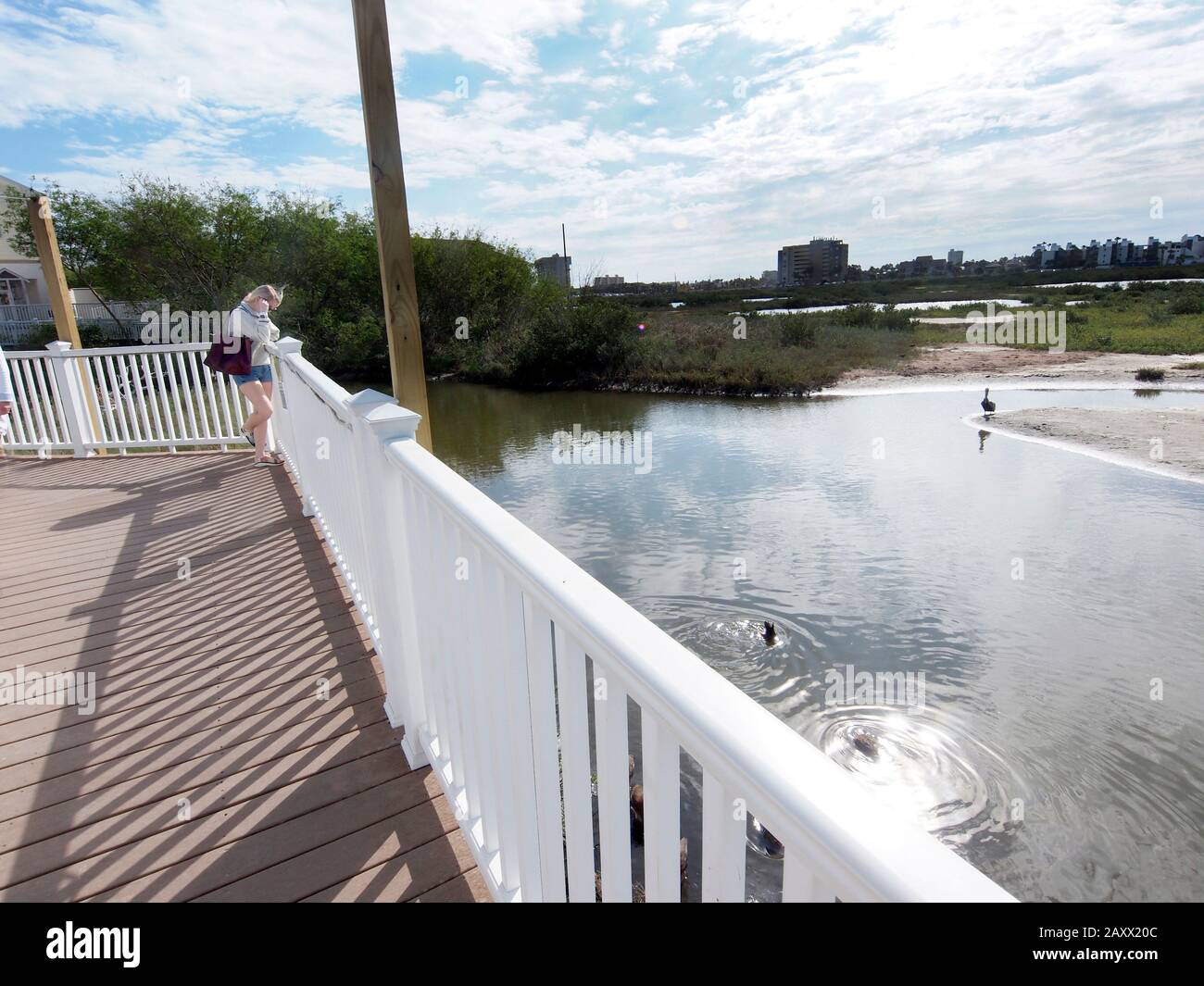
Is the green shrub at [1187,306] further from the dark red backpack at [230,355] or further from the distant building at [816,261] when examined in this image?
the dark red backpack at [230,355]

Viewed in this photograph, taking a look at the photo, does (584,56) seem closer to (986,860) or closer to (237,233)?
(986,860)

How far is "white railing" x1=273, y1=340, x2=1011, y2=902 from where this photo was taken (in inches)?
23.0

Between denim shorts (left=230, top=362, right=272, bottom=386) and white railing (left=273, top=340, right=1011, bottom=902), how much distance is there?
A: 3577 mm

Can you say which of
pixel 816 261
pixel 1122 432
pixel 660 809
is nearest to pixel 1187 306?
pixel 1122 432

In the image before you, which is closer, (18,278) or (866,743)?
(866,743)

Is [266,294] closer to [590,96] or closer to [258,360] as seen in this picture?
[258,360]

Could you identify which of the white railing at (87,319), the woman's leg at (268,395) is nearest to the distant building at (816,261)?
the white railing at (87,319)

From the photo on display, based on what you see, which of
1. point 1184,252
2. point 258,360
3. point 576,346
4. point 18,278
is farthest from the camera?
point 1184,252

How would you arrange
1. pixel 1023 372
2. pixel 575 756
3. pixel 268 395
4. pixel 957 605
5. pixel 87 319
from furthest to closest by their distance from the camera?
pixel 87 319
pixel 1023 372
pixel 957 605
pixel 268 395
pixel 575 756

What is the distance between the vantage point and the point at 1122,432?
1611cm

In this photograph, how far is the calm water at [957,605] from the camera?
584 centimetres

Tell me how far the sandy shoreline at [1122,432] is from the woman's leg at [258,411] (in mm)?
15814

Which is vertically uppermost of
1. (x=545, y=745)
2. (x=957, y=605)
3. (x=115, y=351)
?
(x=115, y=351)

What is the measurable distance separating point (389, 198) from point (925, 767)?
643 cm
